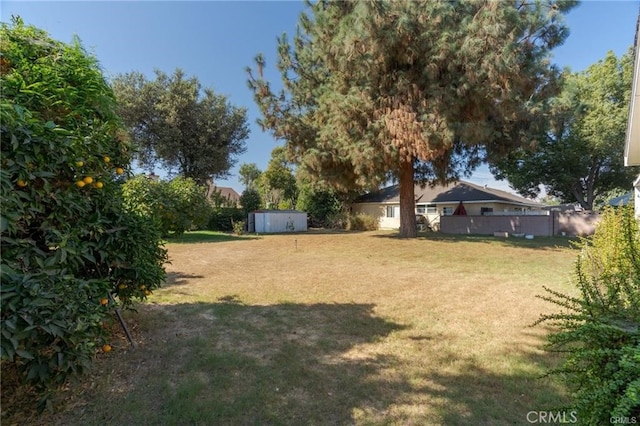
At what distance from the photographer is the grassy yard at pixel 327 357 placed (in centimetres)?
236

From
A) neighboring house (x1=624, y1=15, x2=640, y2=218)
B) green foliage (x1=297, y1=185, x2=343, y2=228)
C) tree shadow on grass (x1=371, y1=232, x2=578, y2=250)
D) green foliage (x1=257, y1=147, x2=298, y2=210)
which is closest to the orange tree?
neighboring house (x1=624, y1=15, x2=640, y2=218)

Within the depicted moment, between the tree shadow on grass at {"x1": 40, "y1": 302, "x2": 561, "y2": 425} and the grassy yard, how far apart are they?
12mm

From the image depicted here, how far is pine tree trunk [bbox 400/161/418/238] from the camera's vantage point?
46.2 ft

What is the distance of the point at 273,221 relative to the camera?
22156 millimetres

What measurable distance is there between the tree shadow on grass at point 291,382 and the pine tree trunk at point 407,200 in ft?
36.1

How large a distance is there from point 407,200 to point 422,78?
18.0 ft

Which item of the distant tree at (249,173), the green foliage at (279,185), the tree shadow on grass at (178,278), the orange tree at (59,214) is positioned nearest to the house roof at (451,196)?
the green foliage at (279,185)

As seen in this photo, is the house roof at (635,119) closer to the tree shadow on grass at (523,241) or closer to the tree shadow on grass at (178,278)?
the tree shadow on grass at (523,241)

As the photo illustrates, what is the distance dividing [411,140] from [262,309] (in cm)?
844

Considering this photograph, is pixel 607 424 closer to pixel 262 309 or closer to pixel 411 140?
pixel 262 309

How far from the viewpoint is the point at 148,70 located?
850 inches

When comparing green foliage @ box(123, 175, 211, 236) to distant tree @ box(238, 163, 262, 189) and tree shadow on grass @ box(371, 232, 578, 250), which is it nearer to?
tree shadow on grass @ box(371, 232, 578, 250)

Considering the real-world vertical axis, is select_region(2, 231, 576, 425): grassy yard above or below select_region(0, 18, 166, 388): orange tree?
below

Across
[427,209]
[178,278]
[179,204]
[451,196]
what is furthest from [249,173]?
[178,278]
